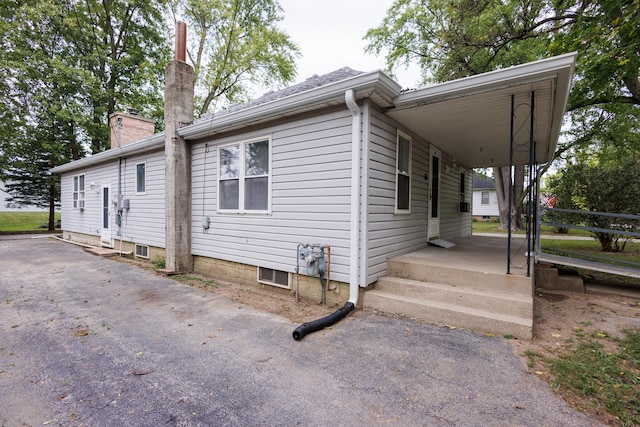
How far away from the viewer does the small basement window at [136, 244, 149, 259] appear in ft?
25.4

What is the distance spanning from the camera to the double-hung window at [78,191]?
430 inches

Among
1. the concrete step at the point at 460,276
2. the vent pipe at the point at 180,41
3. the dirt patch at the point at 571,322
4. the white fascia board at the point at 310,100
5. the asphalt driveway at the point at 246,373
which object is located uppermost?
the vent pipe at the point at 180,41

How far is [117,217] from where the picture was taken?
863cm

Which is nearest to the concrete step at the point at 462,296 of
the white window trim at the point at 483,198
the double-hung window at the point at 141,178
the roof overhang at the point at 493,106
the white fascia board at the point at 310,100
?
the roof overhang at the point at 493,106

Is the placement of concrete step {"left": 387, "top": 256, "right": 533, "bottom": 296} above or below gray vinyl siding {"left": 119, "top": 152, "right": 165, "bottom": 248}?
below

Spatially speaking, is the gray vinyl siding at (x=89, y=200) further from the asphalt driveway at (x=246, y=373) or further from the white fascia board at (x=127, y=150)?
the asphalt driveway at (x=246, y=373)

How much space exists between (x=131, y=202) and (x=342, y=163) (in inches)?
282

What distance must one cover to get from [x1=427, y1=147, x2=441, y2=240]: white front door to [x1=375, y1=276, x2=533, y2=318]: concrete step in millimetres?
2488

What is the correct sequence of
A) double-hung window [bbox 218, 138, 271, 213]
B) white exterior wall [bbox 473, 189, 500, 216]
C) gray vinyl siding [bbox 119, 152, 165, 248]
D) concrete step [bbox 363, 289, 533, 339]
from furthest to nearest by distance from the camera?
1. white exterior wall [bbox 473, 189, 500, 216]
2. gray vinyl siding [bbox 119, 152, 165, 248]
3. double-hung window [bbox 218, 138, 271, 213]
4. concrete step [bbox 363, 289, 533, 339]

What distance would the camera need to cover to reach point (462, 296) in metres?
3.49

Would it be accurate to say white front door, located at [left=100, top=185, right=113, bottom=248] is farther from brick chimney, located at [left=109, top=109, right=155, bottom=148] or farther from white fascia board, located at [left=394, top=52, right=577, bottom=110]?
white fascia board, located at [left=394, top=52, right=577, bottom=110]

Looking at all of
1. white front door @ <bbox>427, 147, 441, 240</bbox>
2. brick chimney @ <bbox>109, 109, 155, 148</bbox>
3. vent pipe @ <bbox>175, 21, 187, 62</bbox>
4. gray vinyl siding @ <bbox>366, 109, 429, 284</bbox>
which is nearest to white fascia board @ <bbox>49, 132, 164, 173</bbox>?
brick chimney @ <bbox>109, 109, 155, 148</bbox>

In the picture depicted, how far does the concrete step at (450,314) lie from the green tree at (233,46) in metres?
16.6

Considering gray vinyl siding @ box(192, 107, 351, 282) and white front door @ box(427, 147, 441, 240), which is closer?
gray vinyl siding @ box(192, 107, 351, 282)
